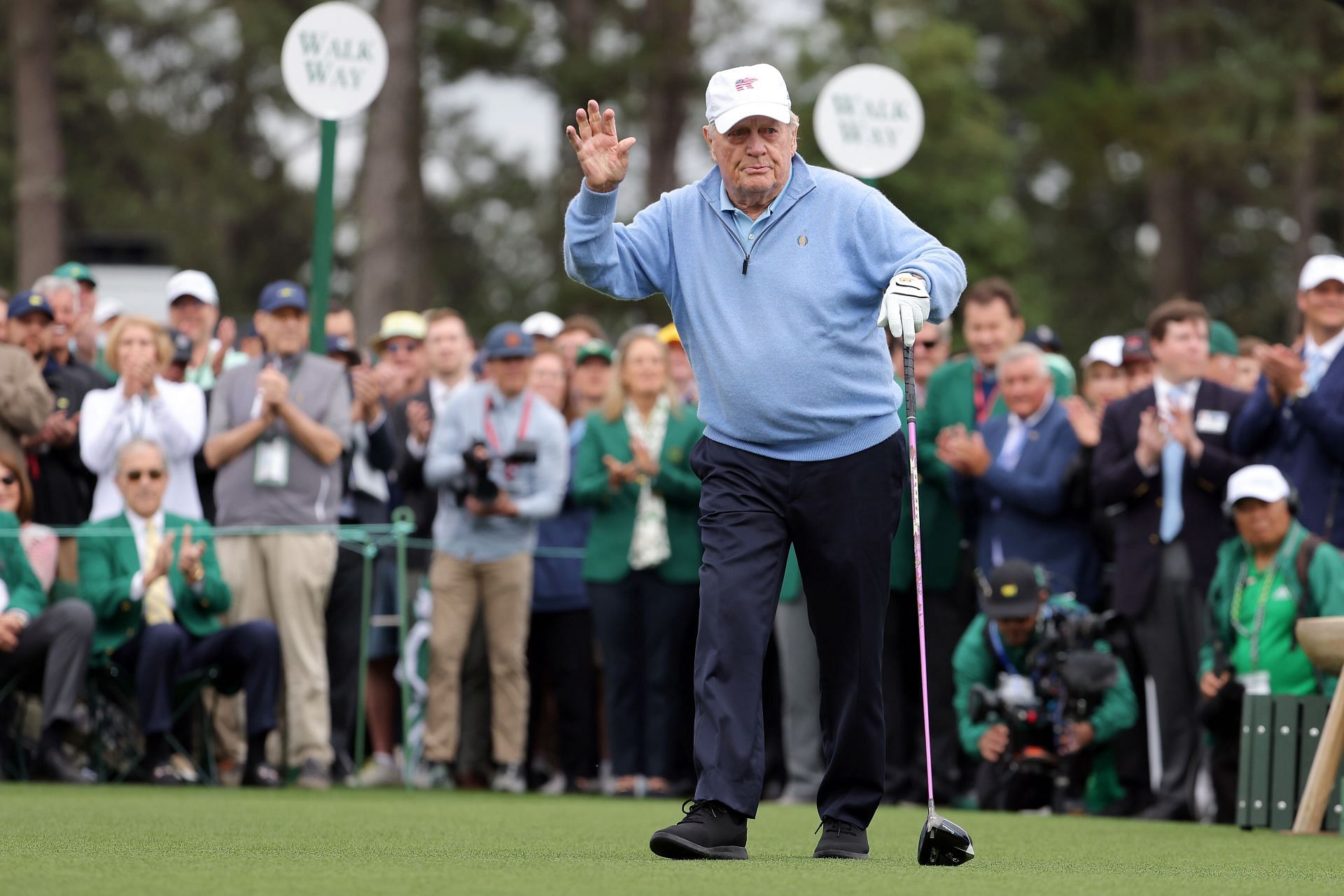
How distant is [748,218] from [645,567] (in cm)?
486

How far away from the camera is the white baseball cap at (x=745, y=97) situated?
243 inches

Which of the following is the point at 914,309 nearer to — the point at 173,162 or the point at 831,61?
the point at 831,61

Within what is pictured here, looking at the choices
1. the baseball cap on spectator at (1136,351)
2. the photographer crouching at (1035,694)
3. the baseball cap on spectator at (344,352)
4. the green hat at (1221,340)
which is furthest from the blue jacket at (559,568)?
the green hat at (1221,340)

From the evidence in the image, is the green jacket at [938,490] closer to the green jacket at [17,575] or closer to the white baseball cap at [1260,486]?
the white baseball cap at [1260,486]

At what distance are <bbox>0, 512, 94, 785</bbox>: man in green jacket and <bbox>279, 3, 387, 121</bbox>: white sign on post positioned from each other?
110 inches

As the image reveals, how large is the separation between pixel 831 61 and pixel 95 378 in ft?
71.3

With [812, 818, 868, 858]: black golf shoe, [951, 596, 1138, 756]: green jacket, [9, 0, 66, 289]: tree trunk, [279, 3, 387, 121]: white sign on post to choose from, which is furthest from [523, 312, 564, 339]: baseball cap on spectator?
[9, 0, 66, 289]: tree trunk

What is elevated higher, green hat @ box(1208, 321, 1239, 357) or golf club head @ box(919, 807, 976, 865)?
green hat @ box(1208, 321, 1239, 357)

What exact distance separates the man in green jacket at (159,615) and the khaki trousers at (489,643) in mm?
965

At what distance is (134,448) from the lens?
1059 centimetres

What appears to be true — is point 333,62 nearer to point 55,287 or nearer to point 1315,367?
point 55,287

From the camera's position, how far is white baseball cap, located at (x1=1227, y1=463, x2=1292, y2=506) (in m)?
9.12

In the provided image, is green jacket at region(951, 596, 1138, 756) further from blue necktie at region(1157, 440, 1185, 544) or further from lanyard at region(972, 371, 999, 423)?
lanyard at region(972, 371, 999, 423)

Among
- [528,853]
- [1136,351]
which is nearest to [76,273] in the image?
[1136,351]
